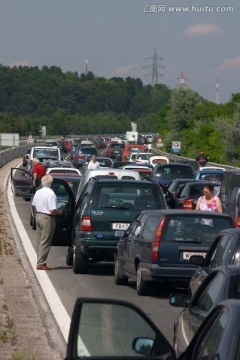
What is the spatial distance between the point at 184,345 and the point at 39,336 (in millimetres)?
4092

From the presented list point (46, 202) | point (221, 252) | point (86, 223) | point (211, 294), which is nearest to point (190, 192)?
point (46, 202)

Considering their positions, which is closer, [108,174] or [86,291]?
[86,291]

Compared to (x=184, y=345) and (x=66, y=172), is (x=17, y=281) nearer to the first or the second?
(x=184, y=345)

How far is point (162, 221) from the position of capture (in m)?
16.1

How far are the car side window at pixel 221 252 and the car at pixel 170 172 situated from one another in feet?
90.8

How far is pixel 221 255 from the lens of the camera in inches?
463

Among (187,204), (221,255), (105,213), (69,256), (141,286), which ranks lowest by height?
(187,204)

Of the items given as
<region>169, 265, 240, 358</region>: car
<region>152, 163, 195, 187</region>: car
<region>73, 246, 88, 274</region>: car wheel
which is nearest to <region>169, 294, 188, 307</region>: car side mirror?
<region>169, 265, 240, 358</region>: car

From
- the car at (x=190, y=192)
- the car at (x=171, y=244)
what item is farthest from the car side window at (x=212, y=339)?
the car at (x=190, y=192)

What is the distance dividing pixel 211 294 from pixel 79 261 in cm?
1075

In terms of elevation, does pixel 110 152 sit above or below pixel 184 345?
below

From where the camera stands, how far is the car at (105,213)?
62.3 feet

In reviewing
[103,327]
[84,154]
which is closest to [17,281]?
[103,327]

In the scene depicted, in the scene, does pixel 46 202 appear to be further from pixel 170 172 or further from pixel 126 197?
pixel 170 172
